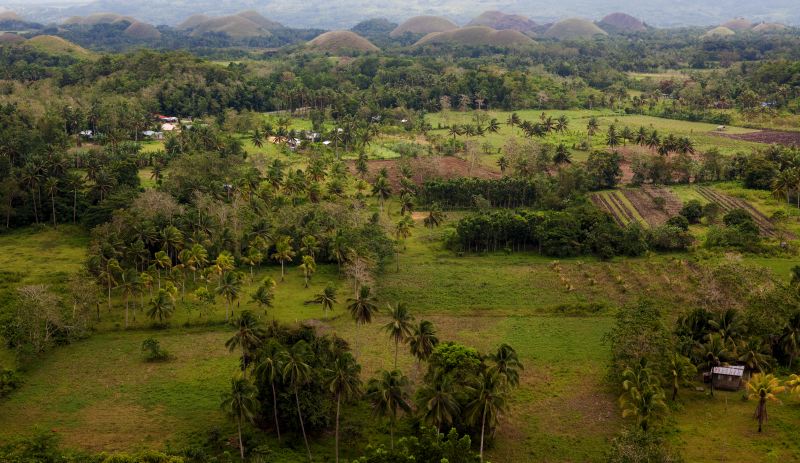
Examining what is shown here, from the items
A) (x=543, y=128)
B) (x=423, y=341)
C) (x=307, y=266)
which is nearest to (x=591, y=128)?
(x=543, y=128)

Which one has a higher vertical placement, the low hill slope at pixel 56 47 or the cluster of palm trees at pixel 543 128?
the low hill slope at pixel 56 47

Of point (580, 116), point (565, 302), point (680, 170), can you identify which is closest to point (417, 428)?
point (565, 302)

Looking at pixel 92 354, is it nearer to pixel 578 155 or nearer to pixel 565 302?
pixel 565 302

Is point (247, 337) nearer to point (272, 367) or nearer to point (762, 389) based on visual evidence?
point (272, 367)

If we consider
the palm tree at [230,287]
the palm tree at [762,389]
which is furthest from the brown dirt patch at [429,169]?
the palm tree at [762,389]

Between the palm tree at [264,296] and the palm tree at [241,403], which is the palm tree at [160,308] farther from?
the palm tree at [241,403]

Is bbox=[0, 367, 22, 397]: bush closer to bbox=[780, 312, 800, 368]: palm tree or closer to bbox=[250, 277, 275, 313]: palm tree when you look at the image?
bbox=[250, 277, 275, 313]: palm tree
